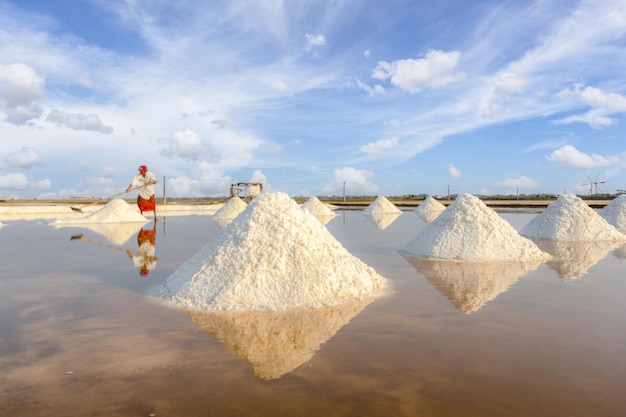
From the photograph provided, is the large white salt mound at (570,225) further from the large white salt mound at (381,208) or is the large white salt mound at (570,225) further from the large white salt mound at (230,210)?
the large white salt mound at (381,208)

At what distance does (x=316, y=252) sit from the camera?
18.6 ft

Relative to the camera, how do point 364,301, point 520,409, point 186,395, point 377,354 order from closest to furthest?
point 520,409 → point 186,395 → point 377,354 → point 364,301

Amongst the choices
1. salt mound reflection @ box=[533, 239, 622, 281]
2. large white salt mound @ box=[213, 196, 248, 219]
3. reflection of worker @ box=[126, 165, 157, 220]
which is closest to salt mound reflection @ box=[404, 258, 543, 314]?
salt mound reflection @ box=[533, 239, 622, 281]

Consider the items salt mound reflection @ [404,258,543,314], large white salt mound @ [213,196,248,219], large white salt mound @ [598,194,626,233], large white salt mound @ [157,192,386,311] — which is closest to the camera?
large white salt mound @ [157,192,386,311]

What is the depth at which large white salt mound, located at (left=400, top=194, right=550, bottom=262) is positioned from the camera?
28.4 feet

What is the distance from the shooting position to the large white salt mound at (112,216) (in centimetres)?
1812

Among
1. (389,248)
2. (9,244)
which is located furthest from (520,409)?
(9,244)

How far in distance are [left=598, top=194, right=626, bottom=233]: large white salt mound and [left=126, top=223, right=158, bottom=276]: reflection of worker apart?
15.4 meters

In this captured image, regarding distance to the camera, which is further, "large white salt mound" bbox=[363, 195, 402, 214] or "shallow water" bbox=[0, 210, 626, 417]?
"large white salt mound" bbox=[363, 195, 402, 214]

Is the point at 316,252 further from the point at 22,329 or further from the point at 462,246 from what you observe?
the point at 462,246

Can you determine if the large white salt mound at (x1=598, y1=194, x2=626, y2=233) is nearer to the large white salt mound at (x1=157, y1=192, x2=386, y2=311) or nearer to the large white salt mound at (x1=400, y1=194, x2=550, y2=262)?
the large white salt mound at (x1=400, y1=194, x2=550, y2=262)

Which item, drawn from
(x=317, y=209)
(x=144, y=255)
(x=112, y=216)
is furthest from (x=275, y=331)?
(x=317, y=209)

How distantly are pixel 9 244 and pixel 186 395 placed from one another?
36.6 ft

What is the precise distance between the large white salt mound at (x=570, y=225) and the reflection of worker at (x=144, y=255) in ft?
36.4
